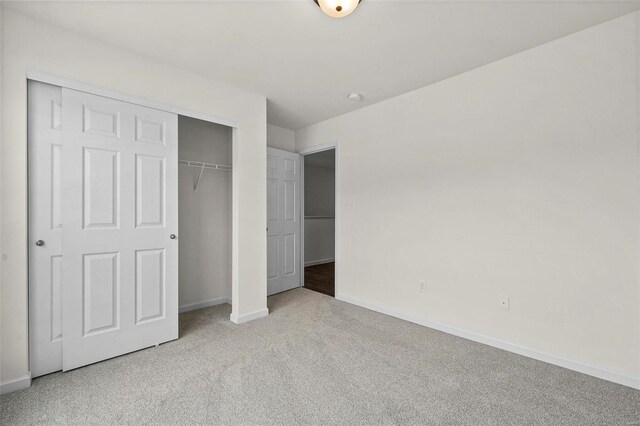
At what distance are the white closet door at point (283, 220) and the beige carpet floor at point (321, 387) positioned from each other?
1.45 metres

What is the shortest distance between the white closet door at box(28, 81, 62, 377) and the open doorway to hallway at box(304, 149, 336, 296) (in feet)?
12.5

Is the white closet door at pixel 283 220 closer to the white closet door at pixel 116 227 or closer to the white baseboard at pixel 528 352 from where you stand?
the white baseboard at pixel 528 352

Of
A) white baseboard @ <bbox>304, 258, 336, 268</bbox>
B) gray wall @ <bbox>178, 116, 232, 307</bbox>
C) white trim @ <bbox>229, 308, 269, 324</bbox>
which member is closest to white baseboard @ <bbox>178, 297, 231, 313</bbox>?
gray wall @ <bbox>178, 116, 232, 307</bbox>

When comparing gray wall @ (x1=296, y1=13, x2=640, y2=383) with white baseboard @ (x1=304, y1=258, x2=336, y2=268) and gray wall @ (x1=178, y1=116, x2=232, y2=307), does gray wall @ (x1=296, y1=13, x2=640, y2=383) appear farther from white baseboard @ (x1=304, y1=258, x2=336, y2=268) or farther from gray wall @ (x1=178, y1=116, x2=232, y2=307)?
white baseboard @ (x1=304, y1=258, x2=336, y2=268)

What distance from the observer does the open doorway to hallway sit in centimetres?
615

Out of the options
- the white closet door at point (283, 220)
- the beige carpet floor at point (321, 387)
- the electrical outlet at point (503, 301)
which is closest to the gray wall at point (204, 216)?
the white closet door at point (283, 220)

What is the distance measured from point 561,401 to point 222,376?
215 centimetres

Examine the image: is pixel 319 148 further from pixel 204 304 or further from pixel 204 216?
pixel 204 304

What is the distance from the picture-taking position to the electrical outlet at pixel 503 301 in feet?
7.95

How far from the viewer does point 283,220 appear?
4.16m

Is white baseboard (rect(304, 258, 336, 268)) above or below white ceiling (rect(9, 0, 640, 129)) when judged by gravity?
below

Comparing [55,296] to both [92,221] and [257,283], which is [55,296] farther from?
[257,283]

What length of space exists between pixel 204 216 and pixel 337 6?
2601 mm

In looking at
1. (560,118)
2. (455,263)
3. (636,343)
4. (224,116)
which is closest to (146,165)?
(224,116)
